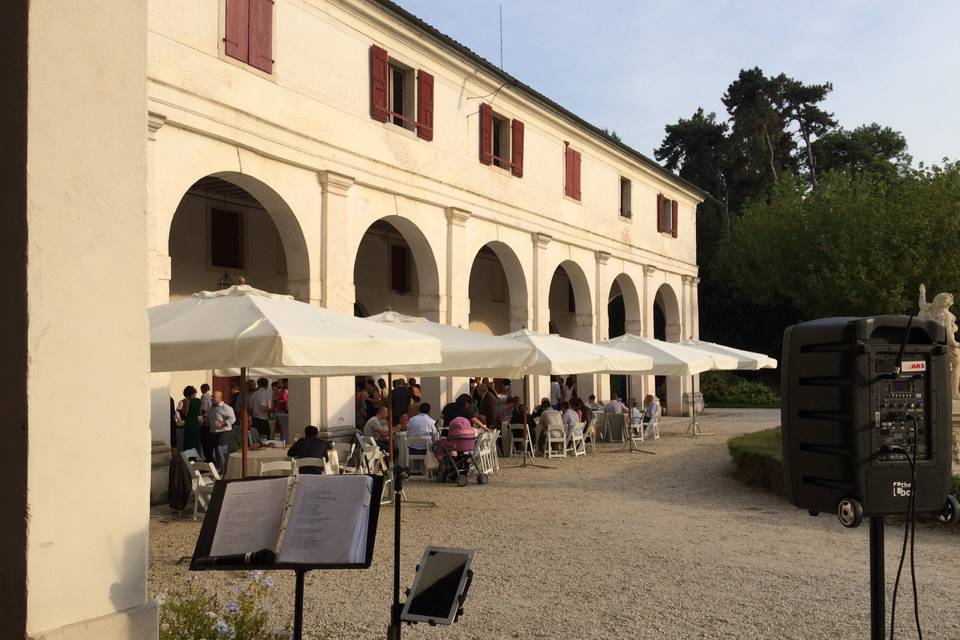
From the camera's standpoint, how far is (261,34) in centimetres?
1278

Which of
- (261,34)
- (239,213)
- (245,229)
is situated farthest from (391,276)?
(261,34)

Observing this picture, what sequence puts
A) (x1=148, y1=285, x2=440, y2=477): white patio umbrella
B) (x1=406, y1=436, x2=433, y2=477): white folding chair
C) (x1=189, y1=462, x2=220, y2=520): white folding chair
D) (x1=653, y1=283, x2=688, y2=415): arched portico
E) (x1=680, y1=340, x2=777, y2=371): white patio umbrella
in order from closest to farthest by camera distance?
1. (x1=148, y1=285, x2=440, y2=477): white patio umbrella
2. (x1=189, y1=462, x2=220, y2=520): white folding chair
3. (x1=406, y1=436, x2=433, y2=477): white folding chair
4. (x1=680, y1=340, x2=777, y2=371): white patio umbrella
5. (x1=653, y1=283, x2=688, y2=415): arched portico

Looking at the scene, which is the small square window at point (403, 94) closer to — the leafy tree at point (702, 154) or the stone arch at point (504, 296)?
the stone arch at point (504, 296)

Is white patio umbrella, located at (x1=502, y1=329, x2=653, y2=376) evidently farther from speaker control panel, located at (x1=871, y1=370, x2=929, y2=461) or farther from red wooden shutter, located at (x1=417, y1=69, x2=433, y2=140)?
speaker control panel, located at (x1=871, y1=370, x2=929, y2=461)

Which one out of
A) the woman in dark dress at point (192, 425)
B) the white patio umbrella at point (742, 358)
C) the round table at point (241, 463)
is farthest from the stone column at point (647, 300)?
the round table at point (241, 463)

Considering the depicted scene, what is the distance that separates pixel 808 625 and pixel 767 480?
635 cm

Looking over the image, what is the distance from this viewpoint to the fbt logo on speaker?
3.49 metres

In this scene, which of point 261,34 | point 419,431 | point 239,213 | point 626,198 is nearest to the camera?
point 419,431

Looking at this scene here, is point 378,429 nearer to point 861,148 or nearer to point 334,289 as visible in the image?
point 334,289

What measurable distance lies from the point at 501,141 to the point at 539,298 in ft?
11.8

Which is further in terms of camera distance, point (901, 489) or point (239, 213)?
point (239, 213)

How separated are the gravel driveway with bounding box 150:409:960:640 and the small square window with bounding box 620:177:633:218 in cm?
1471

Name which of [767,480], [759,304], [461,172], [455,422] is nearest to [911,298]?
[759,304]

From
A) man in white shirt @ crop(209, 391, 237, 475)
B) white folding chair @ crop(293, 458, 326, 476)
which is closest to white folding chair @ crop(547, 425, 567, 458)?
man in white shirt @ crop(209, 391, 237, 475)
